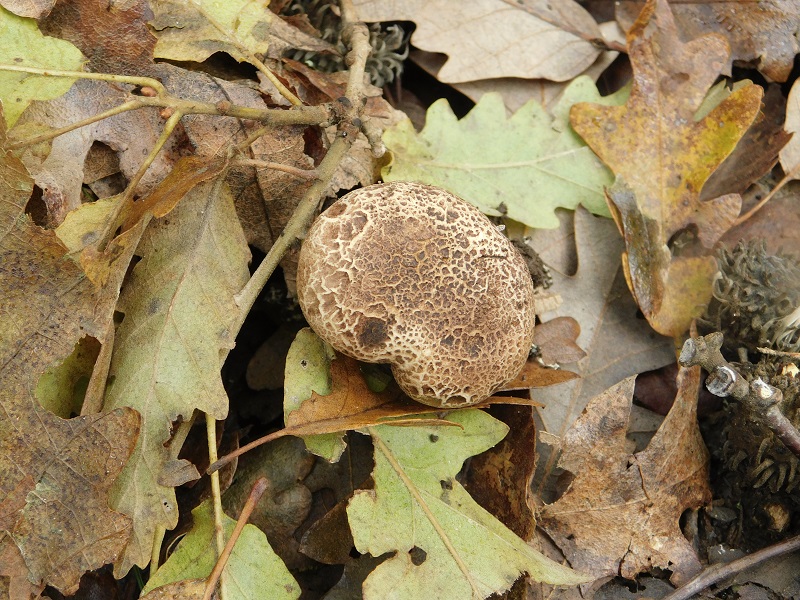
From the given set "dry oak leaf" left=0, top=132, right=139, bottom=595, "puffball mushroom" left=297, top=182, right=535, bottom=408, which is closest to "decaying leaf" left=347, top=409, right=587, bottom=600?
"puffball mushroom" left=297, top=182, right=535, bottom=408

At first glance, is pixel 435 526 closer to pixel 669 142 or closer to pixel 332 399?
pixel 332 399

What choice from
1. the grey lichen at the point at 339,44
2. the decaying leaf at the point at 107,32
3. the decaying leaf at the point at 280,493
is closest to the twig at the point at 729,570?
the decaying leaf at the point at 280,493

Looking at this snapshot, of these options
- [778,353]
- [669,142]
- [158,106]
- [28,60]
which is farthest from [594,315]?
[28,60]

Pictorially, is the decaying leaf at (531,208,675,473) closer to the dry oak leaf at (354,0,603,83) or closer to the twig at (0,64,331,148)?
the dry oak leaf at (354,0,603,83)

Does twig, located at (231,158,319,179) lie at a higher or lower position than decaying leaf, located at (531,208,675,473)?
higher

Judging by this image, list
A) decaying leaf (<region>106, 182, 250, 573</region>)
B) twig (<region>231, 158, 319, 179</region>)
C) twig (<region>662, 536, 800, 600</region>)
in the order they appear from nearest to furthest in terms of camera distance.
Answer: decaying leaf (<region>106, 182, 250, 573</region>), twig (<region>231, 158, 319, 179</region>), twig (<region>662, 536, 800, 600</region>)

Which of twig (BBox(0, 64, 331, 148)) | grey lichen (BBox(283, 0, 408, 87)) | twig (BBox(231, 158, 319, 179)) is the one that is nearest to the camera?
twig (BBox(0, 64, 331, 148))
